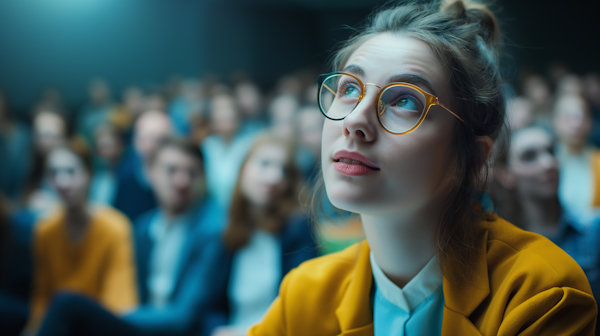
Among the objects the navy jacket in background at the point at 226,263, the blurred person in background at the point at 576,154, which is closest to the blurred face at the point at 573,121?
the blurred person in background at the point at 576,154

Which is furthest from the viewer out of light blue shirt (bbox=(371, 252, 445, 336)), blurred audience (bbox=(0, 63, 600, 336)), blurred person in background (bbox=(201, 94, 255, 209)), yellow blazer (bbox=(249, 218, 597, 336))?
blurred person in background (bbox=(201, 94, 255, 209))

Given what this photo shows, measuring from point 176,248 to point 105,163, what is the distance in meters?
2.02

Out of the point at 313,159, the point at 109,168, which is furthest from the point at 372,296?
the point at 109,168

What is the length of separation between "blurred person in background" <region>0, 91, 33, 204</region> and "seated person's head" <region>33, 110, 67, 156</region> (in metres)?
0.10

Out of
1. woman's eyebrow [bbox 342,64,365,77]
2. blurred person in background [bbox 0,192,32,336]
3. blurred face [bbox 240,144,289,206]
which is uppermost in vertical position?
woman's eyebrow [bbox 342,64,365,77]

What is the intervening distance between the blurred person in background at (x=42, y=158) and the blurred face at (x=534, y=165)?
3.00 m

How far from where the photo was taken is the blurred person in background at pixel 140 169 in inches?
141

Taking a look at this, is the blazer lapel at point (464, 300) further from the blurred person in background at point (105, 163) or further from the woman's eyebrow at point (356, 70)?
the blurred person in background at point (105, 163)

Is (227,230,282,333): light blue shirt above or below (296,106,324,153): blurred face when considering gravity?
below

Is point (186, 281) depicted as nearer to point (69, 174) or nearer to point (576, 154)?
point (69, 174)

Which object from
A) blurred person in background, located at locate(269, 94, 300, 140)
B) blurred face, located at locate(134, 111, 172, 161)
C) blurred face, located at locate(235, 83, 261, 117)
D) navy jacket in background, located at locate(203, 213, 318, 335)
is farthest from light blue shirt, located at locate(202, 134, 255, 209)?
navy jacket in background, located at locate(203, 213, 318, 335)

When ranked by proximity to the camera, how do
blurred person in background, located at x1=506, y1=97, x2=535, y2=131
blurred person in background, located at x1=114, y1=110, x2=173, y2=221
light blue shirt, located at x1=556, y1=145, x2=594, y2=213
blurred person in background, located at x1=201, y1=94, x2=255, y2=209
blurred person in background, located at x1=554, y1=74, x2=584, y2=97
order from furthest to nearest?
1. blurred person in background, located at x1=554, y1=74, x2=584, y2=97
2. blurred person in background, located at x1=201, y1=94, x2=255, y2=209
3. blurred person in background, located at x1=114, y1=110, x2=173, y2=221
4. blurred person in background, located at x1=506, y1=97, x2=535, y2=131
5. light blue shirt, located at x1=556, y1=145, x2=594, y2=213

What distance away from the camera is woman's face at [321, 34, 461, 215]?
0.79 meters

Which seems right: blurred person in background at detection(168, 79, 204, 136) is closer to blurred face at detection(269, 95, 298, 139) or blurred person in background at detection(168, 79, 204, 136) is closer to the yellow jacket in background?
blurred face at detection(269, 95, 298, 139)
